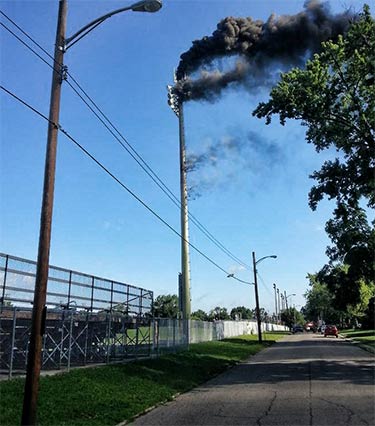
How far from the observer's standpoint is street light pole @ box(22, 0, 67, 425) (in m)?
7.91

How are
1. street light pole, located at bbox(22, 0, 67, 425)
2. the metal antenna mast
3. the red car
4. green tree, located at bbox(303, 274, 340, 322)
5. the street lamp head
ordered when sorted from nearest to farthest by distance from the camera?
street light pole, located at bbox(22, 0, 67, 425), the street lamp head, the metal antenna mast, the red car, green tree, located at bbox(303, 274, 340, 322)

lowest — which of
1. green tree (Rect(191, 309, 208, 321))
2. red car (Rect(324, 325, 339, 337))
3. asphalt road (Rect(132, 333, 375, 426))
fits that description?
asphalt road (Rect(132, 333, 375, 426))

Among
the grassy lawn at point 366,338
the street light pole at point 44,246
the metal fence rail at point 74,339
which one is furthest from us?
the grassy lawn at point 366,338

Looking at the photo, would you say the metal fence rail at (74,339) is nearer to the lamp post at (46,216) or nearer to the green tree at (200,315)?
the lamp post at (46,216)

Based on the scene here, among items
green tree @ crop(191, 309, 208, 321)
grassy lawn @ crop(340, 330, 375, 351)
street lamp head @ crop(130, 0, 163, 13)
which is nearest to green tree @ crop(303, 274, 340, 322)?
green tree @ crop(191, 309, 208, 321)

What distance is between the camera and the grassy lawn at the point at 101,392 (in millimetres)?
9820

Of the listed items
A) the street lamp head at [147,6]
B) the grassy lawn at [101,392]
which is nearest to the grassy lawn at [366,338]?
the grassy lawn at [101,392]

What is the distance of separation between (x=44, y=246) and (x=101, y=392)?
5748 millimetres

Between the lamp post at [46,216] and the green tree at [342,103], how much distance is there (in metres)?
17.5

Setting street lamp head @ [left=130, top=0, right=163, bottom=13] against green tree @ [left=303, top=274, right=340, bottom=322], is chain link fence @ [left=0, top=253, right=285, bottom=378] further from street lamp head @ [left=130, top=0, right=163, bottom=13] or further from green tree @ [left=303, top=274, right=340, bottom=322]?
green tree @ [left=303, top=274, right=340, bottom=322]

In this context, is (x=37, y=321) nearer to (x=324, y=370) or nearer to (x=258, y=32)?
(x=324, y=370)

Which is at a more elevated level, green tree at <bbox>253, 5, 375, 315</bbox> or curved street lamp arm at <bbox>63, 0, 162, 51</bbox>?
green tree at <bbox>253, 5, 375, 315</bbox>

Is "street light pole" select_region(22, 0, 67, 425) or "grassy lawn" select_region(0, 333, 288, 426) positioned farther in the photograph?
"grassy lawn" select_region(0, 333, 288, 426)

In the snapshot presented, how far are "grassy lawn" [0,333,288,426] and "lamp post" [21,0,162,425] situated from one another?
4.21 feet
